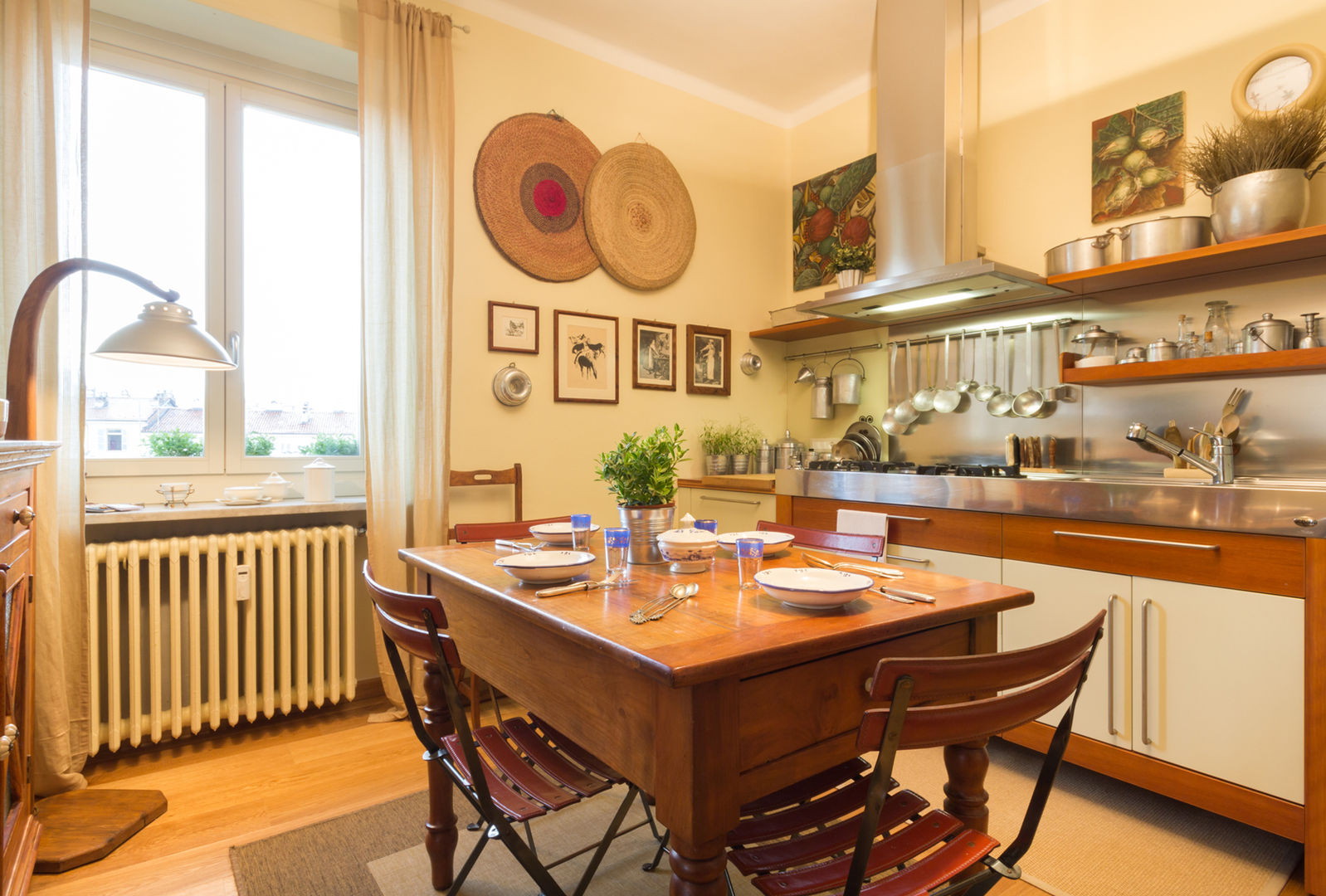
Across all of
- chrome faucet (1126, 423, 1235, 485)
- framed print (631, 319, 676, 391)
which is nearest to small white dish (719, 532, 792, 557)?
chrome faucet (1126, 423, 1235, 485)

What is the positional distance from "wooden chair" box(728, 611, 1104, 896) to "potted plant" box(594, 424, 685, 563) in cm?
63

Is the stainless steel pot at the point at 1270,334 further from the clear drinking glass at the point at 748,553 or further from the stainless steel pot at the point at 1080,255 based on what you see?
the clear drinking glass at the point at 748,553

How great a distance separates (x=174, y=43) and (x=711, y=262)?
267 cm

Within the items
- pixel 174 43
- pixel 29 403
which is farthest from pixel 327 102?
pixel 29 403

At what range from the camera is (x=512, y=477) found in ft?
10.5

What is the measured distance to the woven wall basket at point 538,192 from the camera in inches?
127

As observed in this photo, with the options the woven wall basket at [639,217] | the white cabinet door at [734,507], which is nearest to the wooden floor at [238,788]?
the white cabinet door at [734,507]

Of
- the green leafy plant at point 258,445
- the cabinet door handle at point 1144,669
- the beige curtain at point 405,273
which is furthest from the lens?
the green leafy plant at point 258,445

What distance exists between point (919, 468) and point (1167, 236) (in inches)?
50.9

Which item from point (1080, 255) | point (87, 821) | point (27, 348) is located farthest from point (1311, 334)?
point (87, 821)

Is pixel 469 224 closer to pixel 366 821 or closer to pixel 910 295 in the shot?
pixel 910 295

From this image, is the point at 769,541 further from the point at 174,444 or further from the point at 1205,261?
the point at 174,444

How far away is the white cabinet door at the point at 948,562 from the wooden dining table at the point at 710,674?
1.17 meters

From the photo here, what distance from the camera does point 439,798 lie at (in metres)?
1.68
